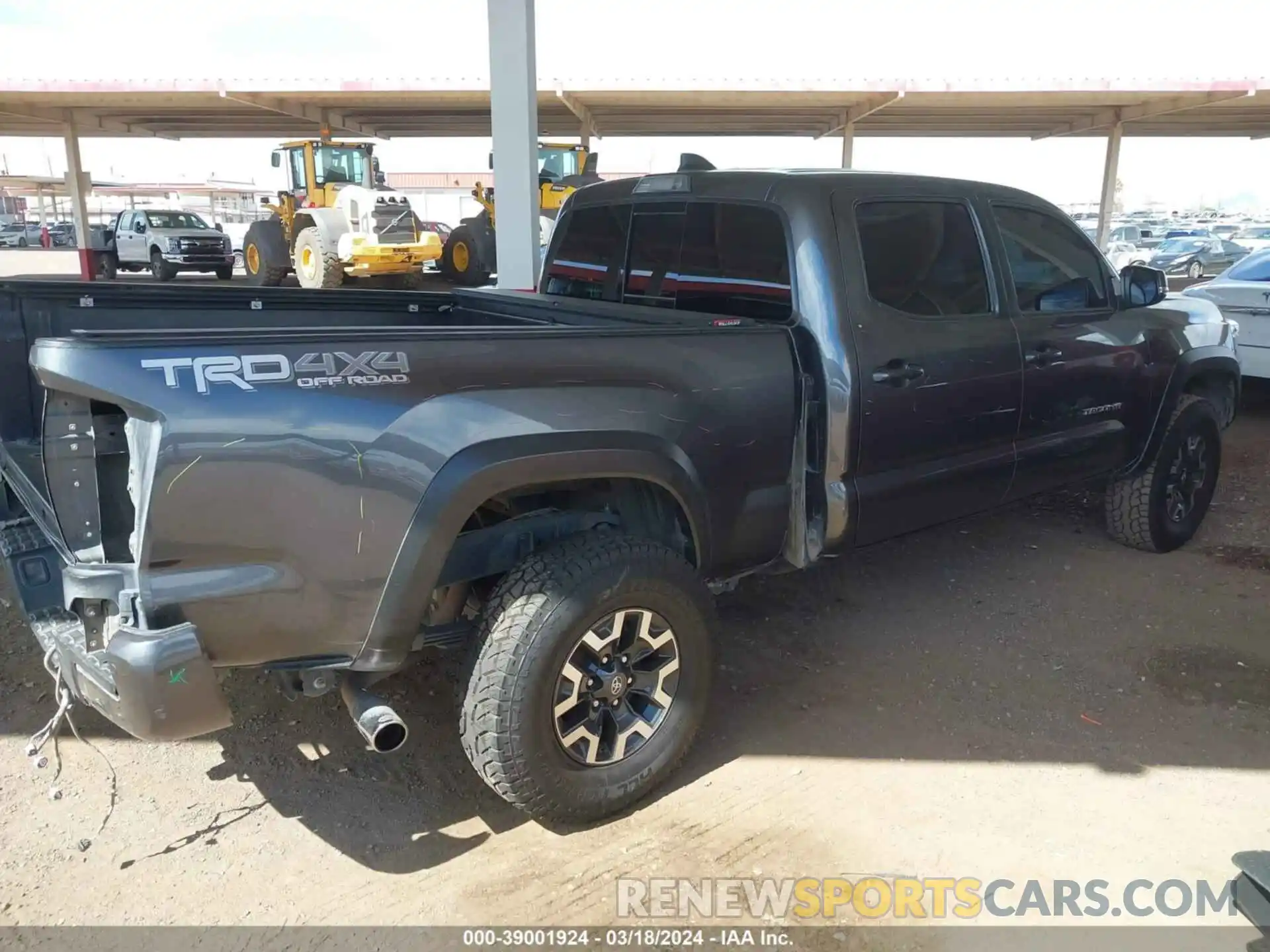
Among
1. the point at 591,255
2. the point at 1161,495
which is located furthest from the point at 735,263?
the point at 1161,495

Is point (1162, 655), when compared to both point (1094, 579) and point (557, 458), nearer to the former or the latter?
point (1094, 579)

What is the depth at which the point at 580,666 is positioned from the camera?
9.44 feet

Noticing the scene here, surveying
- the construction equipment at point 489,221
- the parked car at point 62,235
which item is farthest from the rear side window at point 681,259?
the parked car at point 62,235

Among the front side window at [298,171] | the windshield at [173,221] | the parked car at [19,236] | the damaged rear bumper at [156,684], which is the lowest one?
the parked car at [19,236]

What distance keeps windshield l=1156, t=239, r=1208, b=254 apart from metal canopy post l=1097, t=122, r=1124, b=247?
3.52m

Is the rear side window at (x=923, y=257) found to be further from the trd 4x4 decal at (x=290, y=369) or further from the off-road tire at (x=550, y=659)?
the trd 4x4 decal at (x=290, y=369)

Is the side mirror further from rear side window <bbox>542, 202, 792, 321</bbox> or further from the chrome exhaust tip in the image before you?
the chrome exhaust tip

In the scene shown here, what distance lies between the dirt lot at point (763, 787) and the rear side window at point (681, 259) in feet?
4.52

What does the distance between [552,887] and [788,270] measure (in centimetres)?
223

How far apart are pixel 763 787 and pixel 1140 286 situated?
3.15 meters

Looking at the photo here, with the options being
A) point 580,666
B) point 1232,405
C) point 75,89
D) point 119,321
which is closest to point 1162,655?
point 1232,405

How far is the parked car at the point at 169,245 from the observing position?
2373cm

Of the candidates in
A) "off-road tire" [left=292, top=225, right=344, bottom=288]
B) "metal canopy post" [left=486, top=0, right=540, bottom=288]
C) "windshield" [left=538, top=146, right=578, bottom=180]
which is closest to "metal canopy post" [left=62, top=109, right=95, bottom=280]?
"off-road tire" [left=292, top=225, right=344, bottom=288]

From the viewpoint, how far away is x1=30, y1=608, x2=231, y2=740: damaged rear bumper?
2213 mm
